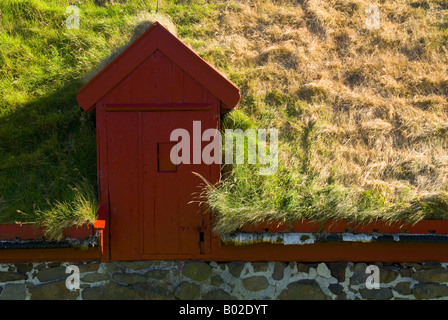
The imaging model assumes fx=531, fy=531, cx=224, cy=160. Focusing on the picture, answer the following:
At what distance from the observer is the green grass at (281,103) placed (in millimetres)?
5668

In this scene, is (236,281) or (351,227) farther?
(236,281)

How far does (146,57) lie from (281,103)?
6.98 feet

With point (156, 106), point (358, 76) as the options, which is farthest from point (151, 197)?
point (358, 76)

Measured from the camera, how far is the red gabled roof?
5.72 m

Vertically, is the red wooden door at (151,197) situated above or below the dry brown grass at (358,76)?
below

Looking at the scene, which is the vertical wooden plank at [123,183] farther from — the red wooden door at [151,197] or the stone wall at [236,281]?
the stone wall at [236,281]

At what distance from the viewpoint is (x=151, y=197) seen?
573 cm

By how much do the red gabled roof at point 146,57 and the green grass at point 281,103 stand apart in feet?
2.55

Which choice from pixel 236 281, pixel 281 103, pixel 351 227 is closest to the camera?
pixel 351 227

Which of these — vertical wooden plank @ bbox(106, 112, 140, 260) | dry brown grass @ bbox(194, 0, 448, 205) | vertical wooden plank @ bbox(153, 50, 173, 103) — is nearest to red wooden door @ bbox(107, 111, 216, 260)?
vertical wooden plank @ bbox(106, 112, 140, 260)

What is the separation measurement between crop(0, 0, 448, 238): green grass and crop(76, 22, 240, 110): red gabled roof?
78 centimetres

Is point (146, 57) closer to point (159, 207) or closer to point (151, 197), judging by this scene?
point (151, 197)

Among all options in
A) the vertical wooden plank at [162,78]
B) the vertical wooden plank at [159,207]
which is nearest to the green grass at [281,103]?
the vertical wooden plank at [159,207]

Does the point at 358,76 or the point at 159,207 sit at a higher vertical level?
the point at 358,76
